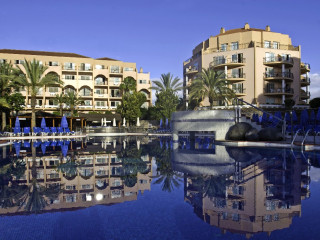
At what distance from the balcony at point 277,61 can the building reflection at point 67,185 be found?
3803 cm

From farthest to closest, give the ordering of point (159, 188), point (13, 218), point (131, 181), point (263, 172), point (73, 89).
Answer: point (73, 89) → point (263, 172) → point (131, 181) → point (159, 188) → point (13, 218)

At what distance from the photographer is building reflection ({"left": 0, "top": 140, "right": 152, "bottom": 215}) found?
20.1 ft

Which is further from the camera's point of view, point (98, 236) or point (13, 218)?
point (13, 218)

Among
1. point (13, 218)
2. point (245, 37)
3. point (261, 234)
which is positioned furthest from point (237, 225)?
point (245, 37)

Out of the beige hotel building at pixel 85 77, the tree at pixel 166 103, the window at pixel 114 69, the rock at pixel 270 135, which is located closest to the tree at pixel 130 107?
the tree at pixel 166 103

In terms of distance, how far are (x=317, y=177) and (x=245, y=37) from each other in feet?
133

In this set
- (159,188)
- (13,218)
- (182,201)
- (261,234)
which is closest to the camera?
(261,234)

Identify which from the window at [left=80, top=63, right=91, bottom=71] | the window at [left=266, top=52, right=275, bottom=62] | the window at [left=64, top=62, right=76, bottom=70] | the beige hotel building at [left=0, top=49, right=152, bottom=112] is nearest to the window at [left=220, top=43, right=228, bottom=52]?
the window at [left=266, top=52, right=275, bottom=62]

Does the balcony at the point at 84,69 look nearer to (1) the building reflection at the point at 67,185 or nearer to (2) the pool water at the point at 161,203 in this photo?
(1) the building reflection at the point at 67,185

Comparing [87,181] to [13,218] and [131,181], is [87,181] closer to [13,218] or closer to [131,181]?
[131,181]

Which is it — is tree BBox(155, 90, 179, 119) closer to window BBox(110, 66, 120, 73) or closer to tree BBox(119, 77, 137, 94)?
tree BBox(119, 77, 137, 94)

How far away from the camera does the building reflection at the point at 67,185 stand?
6133 mm

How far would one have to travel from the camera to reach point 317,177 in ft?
28.4

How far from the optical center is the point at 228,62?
44906 millimetres
